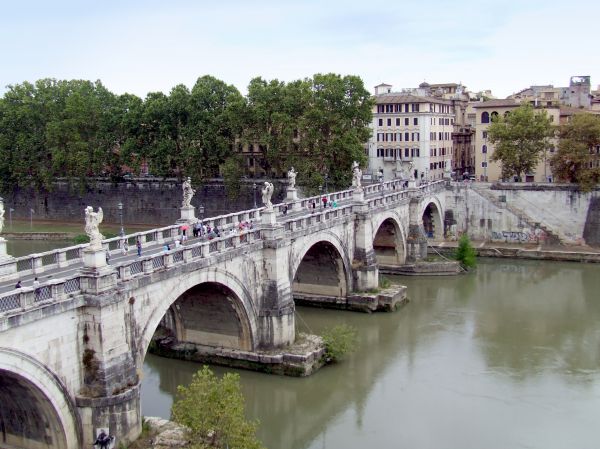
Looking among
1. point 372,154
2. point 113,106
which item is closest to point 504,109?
point 372,154

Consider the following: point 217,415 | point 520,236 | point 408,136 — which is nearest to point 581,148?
point 520,236

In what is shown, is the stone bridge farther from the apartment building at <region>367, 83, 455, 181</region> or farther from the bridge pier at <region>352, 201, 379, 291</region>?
the apartment building at <region>367, 83, 455, 181</region>

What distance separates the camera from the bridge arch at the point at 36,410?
1730 centimetres

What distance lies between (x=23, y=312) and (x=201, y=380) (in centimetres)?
476

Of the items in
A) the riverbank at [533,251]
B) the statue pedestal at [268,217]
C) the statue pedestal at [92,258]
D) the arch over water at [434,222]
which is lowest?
the riverbank at [533,251]

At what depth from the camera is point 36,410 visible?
18.2 m

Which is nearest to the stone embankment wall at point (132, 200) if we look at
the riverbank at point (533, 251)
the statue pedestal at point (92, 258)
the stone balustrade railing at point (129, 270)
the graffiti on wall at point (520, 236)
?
the riverbank at point (533, 251)

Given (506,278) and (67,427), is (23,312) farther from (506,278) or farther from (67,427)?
(506,278)

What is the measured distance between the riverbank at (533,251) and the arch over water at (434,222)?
90.1 inches

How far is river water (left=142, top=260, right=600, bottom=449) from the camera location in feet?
73.6

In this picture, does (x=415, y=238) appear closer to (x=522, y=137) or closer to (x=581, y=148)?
(x=522, y=137)

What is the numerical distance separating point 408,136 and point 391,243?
2272 centimetres

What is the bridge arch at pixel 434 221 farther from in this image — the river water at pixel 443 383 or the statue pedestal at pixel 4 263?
the statue pedestal at pixel 4 263

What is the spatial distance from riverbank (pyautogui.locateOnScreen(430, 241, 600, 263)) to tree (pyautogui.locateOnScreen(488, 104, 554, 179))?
6.45m
